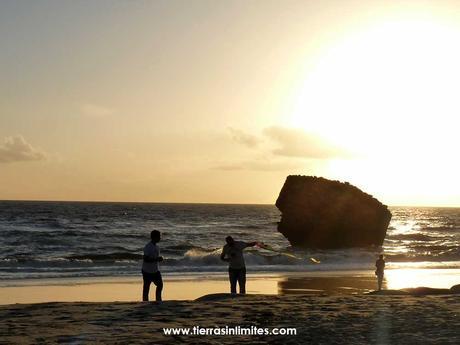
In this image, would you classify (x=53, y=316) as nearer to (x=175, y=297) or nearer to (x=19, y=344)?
(x=19, y=344)

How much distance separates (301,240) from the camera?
169 ft

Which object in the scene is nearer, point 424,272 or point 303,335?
point 303,335

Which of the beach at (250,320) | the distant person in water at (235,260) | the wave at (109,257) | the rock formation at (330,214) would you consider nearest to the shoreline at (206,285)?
the distant person in water at (235,260)

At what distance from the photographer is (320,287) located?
85.5 ft

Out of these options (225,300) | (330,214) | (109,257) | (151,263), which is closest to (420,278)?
(330,214)

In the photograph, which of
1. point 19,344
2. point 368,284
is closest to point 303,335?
point 19,344

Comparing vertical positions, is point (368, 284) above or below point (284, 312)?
below

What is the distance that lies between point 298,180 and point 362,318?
41.7m

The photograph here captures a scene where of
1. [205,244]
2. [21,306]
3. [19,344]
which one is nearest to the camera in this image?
[19,344]

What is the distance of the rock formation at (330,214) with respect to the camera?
165ft

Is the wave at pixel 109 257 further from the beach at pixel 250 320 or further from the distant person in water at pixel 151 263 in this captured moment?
the beach at pixel 250 320

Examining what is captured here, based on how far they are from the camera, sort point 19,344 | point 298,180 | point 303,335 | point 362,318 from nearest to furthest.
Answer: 1. point 19,344
2. point 303,335
3. point 362,318
4. point 298,180

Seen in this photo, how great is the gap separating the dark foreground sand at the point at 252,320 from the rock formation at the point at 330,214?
37724 millimetres

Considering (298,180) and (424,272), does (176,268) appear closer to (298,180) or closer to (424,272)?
(424,272)
